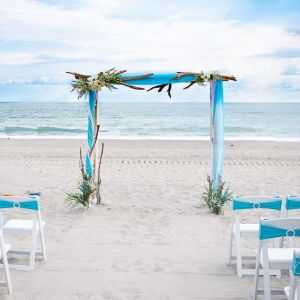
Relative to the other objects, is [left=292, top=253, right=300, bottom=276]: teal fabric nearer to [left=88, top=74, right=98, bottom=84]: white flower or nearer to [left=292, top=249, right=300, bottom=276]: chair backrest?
[left=292, top=249, right=300, bottom=276]: chair backrest

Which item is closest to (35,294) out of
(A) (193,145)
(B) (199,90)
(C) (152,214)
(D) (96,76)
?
(C) (152,214)

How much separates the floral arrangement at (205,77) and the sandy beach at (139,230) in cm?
233

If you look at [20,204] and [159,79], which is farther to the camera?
[159,79]

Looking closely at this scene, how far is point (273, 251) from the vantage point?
4438mm

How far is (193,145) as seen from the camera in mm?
19641

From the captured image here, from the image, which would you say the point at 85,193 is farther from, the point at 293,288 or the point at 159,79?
the point at 293,288

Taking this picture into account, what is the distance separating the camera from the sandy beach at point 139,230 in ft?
16.0

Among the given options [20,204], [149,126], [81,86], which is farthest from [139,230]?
[149,126]

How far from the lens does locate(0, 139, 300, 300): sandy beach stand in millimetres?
4867

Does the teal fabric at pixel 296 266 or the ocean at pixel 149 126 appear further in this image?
the ocean at pixel 149 126

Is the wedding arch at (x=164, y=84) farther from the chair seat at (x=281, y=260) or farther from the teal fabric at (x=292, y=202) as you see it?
the chair seat at (x=281, y=260)

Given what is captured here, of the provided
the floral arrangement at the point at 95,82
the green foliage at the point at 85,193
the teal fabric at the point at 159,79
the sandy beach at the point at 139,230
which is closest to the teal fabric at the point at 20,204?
the sandy beach at the point at 139,230

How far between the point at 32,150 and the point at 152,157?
17.1 ft

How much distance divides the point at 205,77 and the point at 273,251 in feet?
13.1
